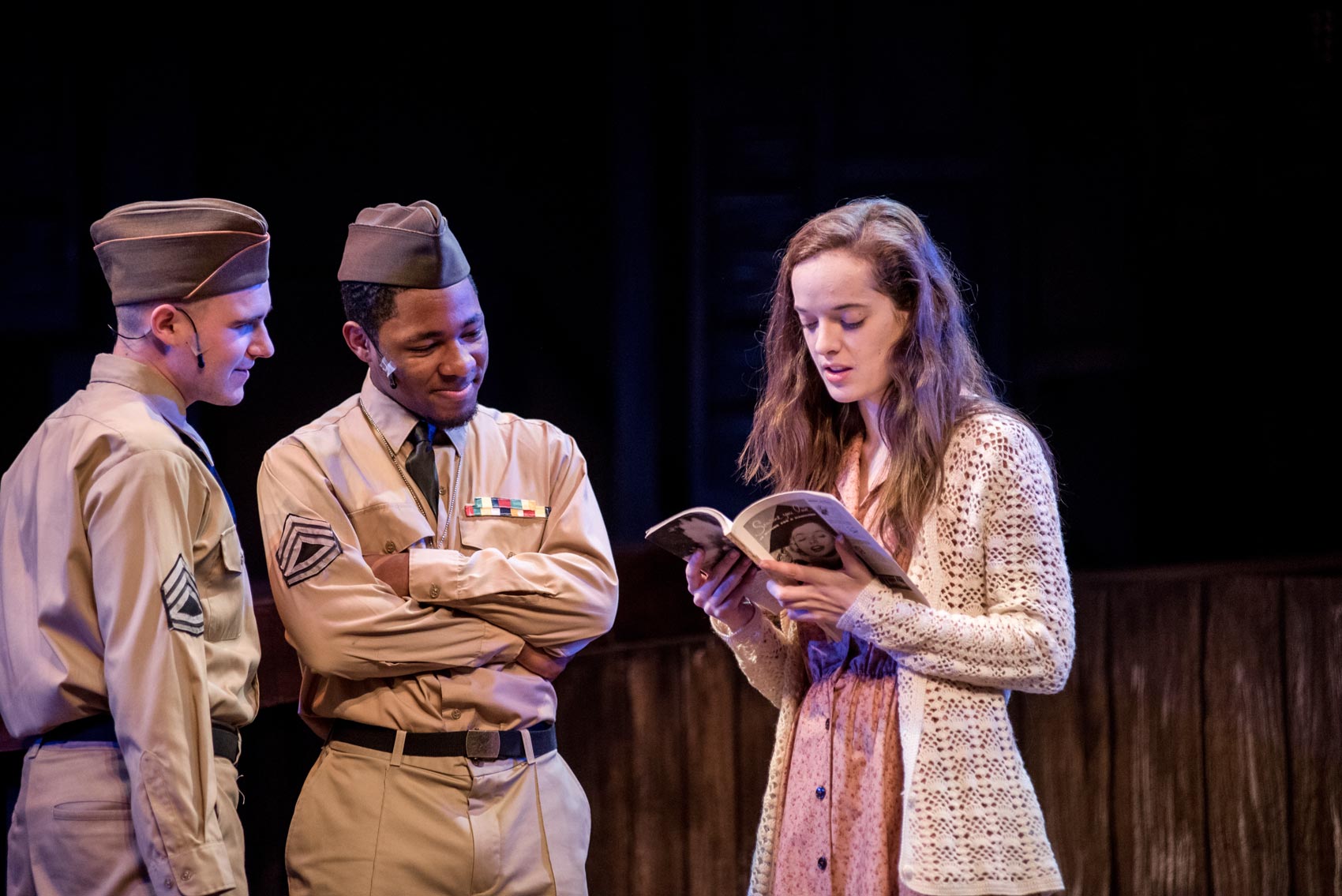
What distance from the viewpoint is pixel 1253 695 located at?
11.7ft

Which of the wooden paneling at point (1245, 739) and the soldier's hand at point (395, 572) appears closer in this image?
the soldier's hand at point (395, 572)

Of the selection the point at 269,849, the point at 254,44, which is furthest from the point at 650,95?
the point at 269,849

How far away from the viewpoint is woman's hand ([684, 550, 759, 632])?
7.55 ft

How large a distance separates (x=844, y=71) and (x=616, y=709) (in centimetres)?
210

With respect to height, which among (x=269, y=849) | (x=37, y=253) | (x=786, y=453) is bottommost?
(x=269, y=849)

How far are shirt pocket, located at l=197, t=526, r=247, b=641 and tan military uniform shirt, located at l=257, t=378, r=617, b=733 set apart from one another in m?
0.08

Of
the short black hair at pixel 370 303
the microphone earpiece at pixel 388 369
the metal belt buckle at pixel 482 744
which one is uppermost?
the short black hair at pixel 370 303

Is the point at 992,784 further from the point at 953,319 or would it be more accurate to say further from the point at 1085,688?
the point at 1085,688

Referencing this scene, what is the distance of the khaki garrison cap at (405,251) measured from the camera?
255 centimetres

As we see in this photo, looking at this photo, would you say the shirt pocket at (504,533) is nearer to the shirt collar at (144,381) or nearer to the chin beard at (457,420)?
the chin beard at (457,420)

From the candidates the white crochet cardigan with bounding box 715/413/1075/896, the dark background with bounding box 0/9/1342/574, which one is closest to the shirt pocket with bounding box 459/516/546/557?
the white crochet cardigan with bounding box 715/413/1075/896

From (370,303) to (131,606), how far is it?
78 cm

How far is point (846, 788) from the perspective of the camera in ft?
7.37

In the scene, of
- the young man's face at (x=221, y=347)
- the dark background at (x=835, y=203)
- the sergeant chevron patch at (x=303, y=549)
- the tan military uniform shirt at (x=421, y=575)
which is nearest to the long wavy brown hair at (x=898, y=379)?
the tan military uniform shirt at (x=421, y=575)
